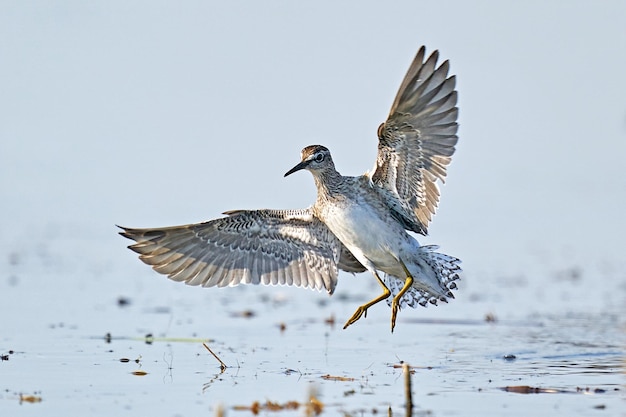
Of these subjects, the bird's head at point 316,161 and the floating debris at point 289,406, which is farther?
the bird's head at point 316,161

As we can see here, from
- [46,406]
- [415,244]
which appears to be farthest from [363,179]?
[46,406]

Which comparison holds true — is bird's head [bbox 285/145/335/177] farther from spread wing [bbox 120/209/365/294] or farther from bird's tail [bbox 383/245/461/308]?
bird's tail [bbox 383/245/461/308]

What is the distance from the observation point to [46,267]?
506 inches

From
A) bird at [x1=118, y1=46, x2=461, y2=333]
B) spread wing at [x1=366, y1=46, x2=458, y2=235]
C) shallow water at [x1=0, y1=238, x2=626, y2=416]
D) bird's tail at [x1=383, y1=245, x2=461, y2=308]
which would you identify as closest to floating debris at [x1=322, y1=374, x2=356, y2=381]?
shallow water at [x1=0, y1=238, x2=626, y2=416]

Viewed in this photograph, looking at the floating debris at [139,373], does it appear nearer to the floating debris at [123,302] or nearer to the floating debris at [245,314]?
the floating debris at [245,314]

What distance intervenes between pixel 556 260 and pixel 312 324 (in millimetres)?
4810

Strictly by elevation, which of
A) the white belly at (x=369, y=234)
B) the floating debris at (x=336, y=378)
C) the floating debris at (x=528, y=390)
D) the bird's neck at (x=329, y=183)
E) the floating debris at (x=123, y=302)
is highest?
the bird's neck at (x=329, y=183)

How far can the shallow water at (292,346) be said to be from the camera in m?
6.86

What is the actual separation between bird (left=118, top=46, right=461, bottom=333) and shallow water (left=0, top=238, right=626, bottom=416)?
55 cm

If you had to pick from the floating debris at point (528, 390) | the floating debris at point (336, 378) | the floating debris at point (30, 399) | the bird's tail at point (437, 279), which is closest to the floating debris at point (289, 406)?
the floating debris at point (336, 378)

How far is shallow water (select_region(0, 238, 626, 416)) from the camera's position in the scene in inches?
270

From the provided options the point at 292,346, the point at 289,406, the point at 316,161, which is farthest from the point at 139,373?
the point at 316,161

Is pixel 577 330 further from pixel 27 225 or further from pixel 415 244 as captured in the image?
pixel 27 225

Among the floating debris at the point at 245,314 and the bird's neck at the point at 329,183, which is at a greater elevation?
the bird's neck at the point at 329,183
